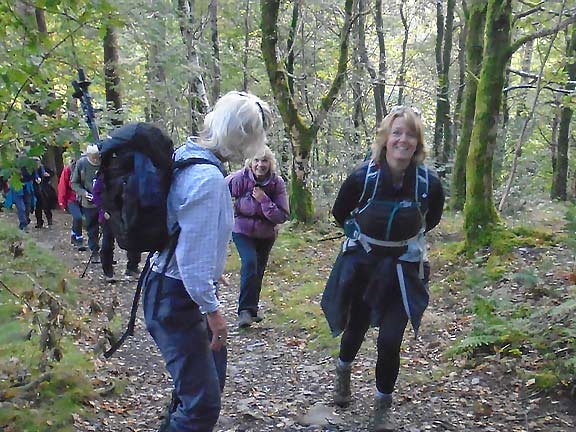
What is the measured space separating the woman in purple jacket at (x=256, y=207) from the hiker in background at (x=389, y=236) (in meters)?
2.21

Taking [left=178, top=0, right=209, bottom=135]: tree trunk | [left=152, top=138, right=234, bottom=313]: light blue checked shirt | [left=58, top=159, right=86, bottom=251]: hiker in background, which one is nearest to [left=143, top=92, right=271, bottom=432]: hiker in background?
[left=152, top=138, right=234, bottom=313]: light blue checked shirt

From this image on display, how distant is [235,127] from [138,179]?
0.59m

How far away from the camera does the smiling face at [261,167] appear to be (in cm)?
674

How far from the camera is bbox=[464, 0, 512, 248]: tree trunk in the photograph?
345 inches

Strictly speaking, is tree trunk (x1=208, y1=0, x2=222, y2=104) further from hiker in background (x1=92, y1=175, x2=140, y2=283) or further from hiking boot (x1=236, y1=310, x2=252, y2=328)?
hiking boot (x1=236, y1=310, x2=252, y2=328)

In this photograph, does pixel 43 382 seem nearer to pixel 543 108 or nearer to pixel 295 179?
pixel 295 179

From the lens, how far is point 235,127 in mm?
3309

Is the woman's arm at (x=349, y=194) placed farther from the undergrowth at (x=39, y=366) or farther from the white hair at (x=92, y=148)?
the undergrowth at (x=39, y=366)

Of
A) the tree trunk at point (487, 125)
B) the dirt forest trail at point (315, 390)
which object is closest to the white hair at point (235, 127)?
the dirt forest trail at point (315, 390)

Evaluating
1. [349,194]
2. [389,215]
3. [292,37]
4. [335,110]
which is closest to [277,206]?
[349,194]

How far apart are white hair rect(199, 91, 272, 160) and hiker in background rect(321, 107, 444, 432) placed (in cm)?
129

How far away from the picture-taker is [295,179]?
13812mm

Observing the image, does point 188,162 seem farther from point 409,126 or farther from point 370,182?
point 409,126

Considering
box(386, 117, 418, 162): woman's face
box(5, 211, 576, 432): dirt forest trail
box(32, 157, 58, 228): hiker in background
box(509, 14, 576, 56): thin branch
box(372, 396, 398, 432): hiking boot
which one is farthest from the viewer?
box(32, 157, 58, 228): hiker in background
